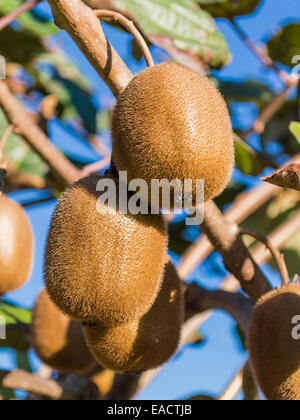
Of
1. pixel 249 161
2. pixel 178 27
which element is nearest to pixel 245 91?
pixel 249 161

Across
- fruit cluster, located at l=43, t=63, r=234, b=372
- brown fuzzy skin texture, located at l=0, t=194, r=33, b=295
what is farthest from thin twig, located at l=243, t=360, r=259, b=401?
brown fuzzy skin texture, located at l=0, t=194, r=33, b=295

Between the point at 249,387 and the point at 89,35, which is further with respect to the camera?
the point at 249,387

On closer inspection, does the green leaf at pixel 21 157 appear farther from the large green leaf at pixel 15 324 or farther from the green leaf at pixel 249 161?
the green leaf at pixel 249 161

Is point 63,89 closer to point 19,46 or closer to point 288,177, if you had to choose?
point 19,46

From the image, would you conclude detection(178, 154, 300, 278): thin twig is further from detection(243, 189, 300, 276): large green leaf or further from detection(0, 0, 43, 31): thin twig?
detection(0, 0, 43, 31): thin twig

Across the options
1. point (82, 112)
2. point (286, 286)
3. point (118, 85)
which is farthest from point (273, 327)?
point (82, 112)

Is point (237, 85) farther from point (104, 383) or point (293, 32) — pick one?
point (104, 383)

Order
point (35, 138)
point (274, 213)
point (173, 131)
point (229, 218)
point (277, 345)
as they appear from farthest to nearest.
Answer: point (274, 213) < point (229, 218) < point (35, 138) < point (277, 345) < point (173, 131)
